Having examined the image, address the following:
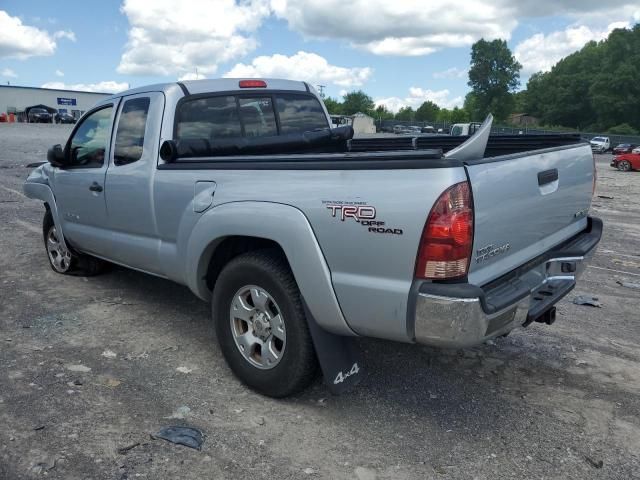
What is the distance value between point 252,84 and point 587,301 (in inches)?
147

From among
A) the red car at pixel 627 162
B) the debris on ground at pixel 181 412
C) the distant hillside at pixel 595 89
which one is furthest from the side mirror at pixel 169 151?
the distant hillside at pixel 595 89

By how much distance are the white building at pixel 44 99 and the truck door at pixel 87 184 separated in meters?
74.8

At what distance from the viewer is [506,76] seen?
117 m

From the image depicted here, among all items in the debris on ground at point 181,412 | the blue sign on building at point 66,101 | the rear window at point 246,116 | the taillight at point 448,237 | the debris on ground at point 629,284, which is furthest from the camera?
the blue sign on building at point 66,101

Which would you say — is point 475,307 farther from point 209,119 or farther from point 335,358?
point 209,119

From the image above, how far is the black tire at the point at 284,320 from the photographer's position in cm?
323

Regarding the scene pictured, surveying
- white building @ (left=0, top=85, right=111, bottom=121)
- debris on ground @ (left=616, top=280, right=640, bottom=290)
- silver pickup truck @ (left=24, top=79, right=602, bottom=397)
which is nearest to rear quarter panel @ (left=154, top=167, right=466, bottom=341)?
silver pickup truck @ (left=24, top=79, right=602, bottom=397)

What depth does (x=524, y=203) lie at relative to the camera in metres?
3.13

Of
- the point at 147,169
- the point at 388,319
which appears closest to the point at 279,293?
the point at 388,319

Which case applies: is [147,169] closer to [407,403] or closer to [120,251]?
[120,251]

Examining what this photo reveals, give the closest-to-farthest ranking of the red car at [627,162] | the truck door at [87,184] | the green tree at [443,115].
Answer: the truck door at [87,184], the red car at [627,162], the green tree at [443,115]

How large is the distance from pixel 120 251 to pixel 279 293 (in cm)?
204

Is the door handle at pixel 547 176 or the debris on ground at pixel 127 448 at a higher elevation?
the door handle at pixel 547 176

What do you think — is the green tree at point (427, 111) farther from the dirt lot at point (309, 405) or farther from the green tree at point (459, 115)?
the dirt lot at point (309, 405)
